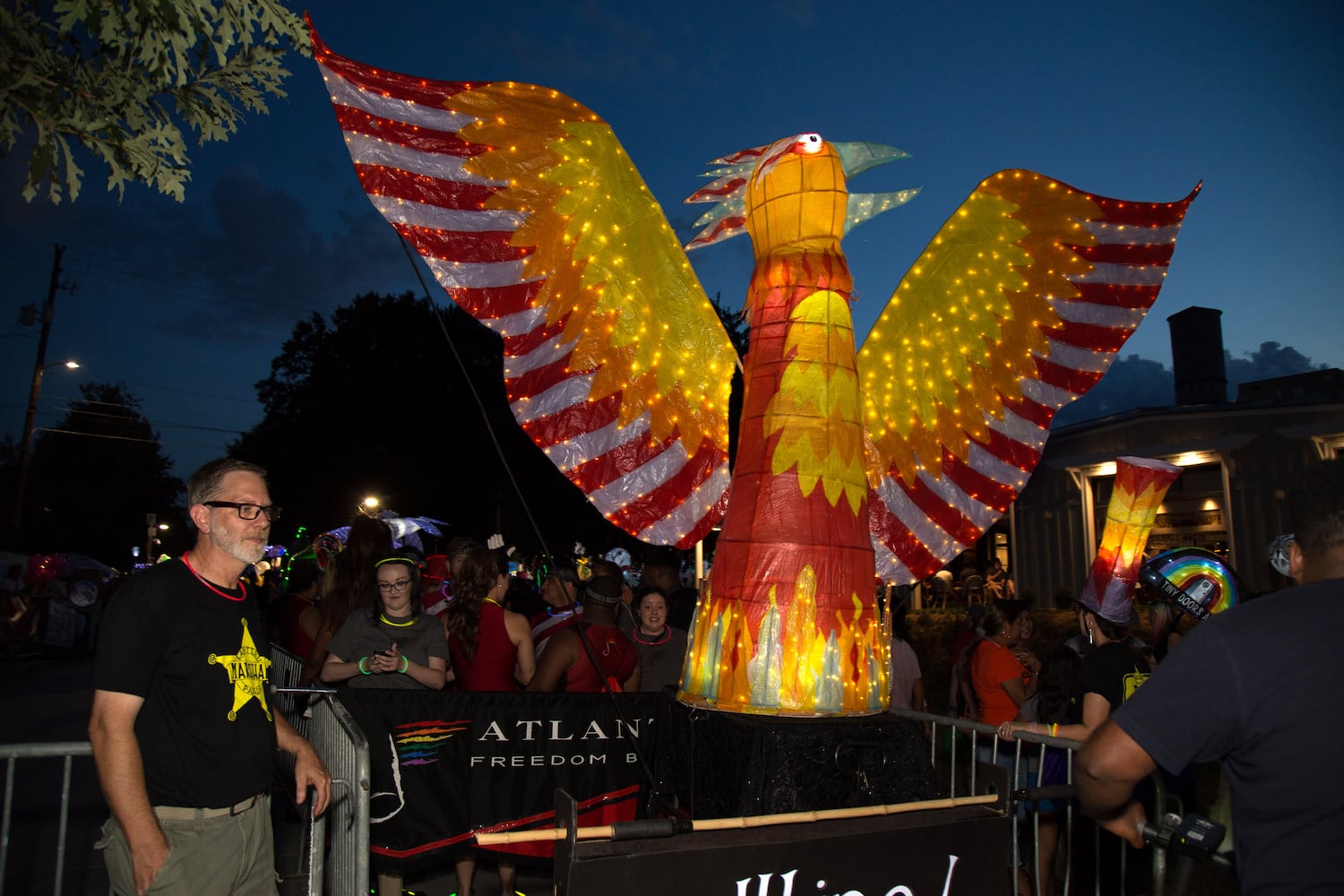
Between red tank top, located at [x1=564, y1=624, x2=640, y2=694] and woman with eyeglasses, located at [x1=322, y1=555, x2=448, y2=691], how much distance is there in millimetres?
774

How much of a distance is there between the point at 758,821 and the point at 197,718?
1573 millimetres

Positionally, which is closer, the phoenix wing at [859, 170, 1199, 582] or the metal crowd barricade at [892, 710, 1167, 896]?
the metal crowd barricade at [892, 710, 1167, 896]

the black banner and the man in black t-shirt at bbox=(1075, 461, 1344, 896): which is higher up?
the man in black t-shirt at bbox=(1075, 461, 1344, 896)

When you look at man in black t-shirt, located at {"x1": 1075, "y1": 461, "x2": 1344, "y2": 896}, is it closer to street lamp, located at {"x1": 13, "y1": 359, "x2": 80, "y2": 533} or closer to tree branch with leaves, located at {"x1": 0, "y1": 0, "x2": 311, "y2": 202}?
tree branch with leaves, located at {"x1": 0, "y1": 0, "x2": 311, "y2": 202}

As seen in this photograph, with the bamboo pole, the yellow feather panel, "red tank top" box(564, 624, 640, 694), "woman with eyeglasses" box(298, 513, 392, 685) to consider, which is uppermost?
the yellow feather panel

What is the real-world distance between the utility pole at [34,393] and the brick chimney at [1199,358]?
30.0 metres

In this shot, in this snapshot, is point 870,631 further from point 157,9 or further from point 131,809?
point 157,9

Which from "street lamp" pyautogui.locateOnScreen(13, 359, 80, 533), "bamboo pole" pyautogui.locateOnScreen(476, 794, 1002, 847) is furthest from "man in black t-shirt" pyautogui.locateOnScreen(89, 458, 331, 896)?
"street lamp" pyautogui.locateOnScreen(13, 359, 80, 533)

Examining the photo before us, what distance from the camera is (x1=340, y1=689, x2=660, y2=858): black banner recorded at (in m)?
4.23

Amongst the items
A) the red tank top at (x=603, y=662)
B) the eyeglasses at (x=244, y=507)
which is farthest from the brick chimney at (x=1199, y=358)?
the eyeglasses at (x=244, y=507)

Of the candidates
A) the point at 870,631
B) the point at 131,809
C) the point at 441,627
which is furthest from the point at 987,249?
the point at 131,809

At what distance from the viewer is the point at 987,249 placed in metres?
4.93

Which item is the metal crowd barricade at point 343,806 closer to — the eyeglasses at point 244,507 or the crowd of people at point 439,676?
the crowd of people at point 439,676

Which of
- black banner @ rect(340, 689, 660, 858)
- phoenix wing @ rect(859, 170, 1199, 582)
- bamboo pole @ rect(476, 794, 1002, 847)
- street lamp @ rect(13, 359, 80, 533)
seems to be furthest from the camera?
street lamp @ rect(13, 359, 80, 533)
